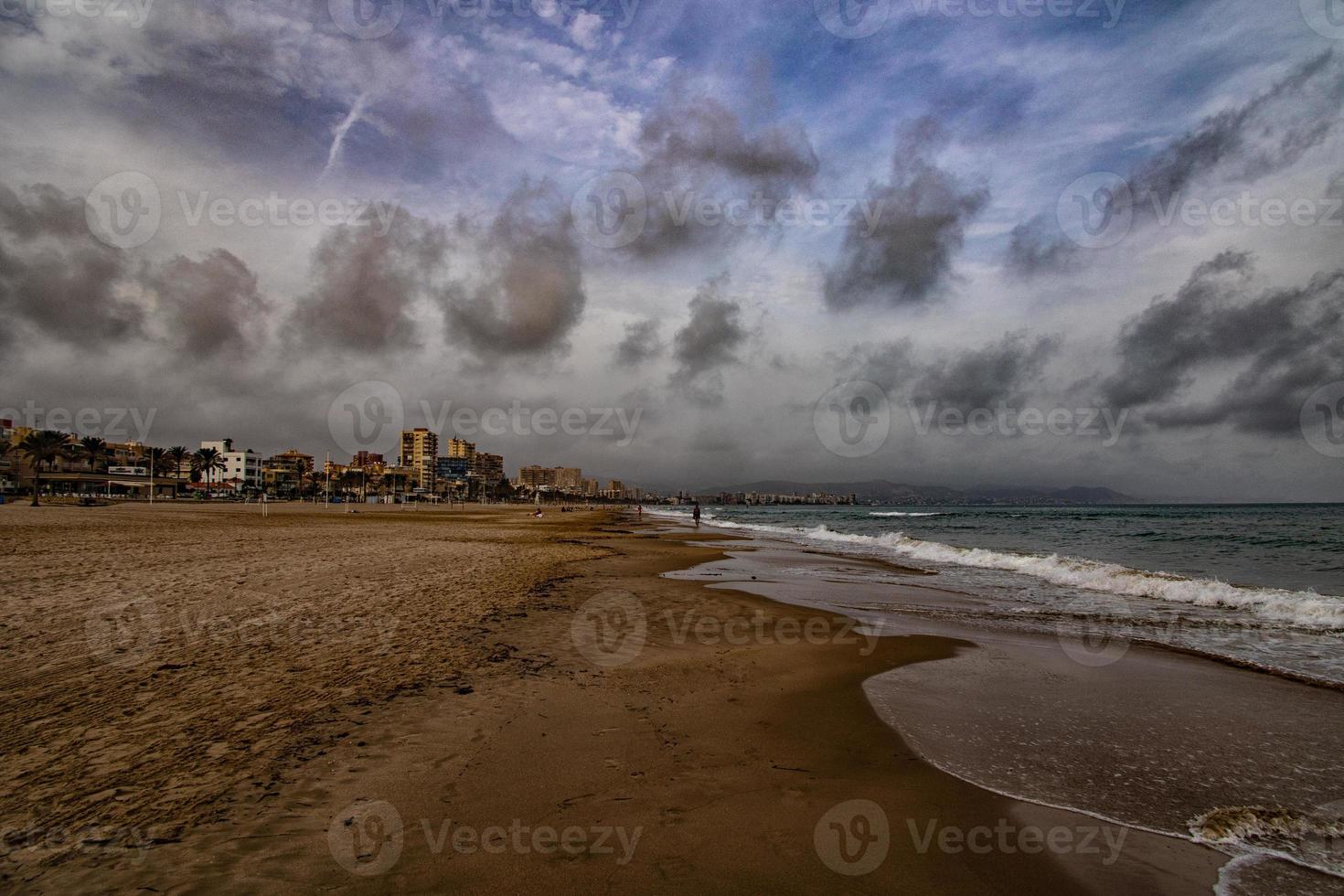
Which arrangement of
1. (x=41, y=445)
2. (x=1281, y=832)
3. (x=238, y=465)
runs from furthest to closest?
(x=238, y=465)
(x=41, y=445)
(x=1281, y=832)

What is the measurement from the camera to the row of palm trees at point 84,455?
2857 inches

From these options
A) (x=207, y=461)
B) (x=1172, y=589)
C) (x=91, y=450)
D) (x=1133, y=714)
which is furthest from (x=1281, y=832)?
(x=207, y=461)

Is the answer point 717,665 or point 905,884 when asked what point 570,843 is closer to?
point 905,884

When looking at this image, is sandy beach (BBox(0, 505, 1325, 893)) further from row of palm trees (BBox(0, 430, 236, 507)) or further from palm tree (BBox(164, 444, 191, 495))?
palm tree (BBox(164, 444, 191, 495))

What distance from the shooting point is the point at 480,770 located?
486cm

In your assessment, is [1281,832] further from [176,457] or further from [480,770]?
[176,457]

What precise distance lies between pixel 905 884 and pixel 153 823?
15.9ft

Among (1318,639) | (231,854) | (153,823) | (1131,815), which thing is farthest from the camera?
(1318,639)

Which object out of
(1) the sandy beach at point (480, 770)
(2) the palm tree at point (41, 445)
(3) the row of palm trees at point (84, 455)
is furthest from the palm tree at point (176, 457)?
(1) the sandy beach at point (480, 770)

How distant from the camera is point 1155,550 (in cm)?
3119

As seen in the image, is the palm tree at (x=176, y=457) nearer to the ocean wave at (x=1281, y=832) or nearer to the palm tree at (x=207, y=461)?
the palm tree at (x=207, y=461)

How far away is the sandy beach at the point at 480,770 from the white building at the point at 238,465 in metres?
181

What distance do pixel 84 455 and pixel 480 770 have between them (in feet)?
480

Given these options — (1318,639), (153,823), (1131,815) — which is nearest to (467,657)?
(153,823)
